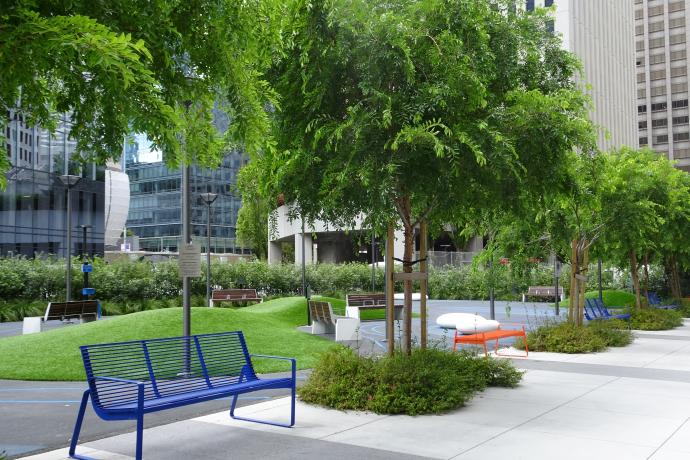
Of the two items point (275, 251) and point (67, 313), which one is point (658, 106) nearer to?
point (275, 251)

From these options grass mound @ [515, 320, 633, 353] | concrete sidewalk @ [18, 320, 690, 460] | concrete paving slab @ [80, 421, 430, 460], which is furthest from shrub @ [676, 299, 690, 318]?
concrete paving slab @ [80, 421, 430, 460]

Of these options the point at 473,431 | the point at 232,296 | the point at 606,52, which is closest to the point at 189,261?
the point at 473,431

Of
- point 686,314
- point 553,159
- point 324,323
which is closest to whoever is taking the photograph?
point 553,159

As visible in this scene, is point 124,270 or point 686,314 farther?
point 124,270

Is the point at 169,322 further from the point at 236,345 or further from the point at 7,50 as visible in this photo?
the point at 7,50

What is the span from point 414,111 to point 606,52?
2913 inches

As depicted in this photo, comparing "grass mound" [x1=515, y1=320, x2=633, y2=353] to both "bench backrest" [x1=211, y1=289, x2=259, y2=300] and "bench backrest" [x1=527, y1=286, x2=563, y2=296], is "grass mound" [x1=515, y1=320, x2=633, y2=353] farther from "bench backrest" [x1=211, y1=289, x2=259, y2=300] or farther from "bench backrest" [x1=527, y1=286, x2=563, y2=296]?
"bench backrest" [x1=527, y1=286, x2=563, y2=296]

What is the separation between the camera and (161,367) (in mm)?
7844

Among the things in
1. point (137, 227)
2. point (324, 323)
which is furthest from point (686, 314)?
point (137, 227)

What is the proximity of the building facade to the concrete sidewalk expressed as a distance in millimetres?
113589

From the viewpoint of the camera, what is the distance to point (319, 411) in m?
8.71

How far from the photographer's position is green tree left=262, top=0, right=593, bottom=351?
27.3ft

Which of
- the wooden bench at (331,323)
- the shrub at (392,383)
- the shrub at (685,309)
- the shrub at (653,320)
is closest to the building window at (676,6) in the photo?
the shrub at (685,309)

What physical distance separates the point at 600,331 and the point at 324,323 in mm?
7344
